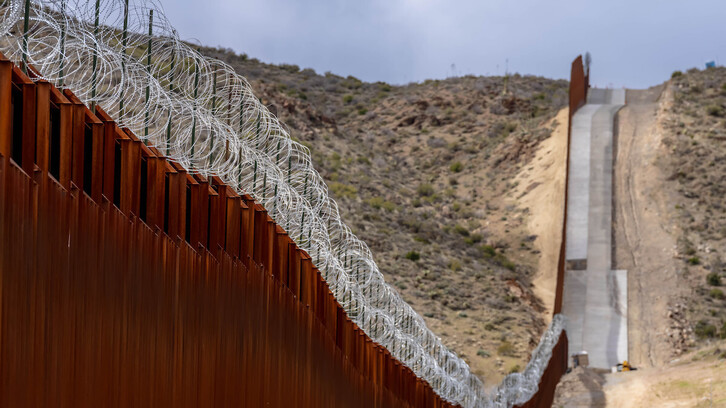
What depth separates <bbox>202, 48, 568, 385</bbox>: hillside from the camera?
41.8 metres

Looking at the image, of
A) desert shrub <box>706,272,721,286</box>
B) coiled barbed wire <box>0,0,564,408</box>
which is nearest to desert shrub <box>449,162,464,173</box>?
desert shrub <box>706,272,721,286</box>

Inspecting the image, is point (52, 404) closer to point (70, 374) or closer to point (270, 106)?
point (70, 374)

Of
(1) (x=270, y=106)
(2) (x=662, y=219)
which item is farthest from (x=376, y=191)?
(2) (x=662, y=219)

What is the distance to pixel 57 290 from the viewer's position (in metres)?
8.23

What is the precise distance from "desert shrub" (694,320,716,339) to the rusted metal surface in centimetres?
2923

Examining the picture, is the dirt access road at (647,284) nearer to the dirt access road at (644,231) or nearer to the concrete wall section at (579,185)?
the dirt access road at (644,231)

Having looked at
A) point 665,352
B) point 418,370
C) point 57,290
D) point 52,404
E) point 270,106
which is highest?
point 270,106

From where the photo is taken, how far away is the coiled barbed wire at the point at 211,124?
847 centimetres

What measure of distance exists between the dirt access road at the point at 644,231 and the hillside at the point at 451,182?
3596 millimetres

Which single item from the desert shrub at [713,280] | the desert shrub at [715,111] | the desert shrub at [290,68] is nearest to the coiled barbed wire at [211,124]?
the desert shrub at [713,280]

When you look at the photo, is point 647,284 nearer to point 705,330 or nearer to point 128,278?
point 705,330

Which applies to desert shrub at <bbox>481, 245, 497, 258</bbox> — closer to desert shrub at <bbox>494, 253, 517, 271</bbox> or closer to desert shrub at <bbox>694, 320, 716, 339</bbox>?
desert shrub at <bbox>494, 253, 517, 271</bbox>

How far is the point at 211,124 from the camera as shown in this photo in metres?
10.6

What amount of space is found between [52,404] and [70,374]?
1.11 feet
